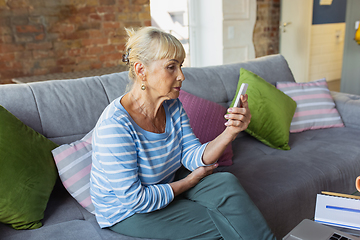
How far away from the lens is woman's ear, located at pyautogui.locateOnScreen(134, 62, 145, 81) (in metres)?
1.25

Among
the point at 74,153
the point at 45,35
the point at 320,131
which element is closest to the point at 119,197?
the point at 74,153

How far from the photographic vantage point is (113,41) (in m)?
3.45

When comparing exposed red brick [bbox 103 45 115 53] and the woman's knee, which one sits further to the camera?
exposed red brick [bbox 103 45 115 53]

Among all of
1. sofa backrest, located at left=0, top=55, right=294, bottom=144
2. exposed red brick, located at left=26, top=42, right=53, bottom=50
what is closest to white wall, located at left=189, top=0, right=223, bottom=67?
exposed red brick, located at left=26, top=42, right=53, bottom=50

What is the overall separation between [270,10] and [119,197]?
13.1ft

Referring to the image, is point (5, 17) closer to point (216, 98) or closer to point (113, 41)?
point (113, 41)

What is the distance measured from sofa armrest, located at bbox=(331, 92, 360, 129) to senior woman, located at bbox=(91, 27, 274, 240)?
1345mm

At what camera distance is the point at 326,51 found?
5875 millimetres

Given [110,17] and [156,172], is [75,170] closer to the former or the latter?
[156,172]

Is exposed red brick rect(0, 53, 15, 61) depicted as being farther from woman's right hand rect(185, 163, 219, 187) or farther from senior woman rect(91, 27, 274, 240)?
woman's right hand rect(185, 163, 219, 187)

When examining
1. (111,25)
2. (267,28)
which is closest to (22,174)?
(111,25)

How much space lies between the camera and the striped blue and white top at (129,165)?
3.68 feet

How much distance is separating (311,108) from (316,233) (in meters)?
1.39

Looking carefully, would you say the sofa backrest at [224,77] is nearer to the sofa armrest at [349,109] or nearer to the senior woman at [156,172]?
the sofa armrest at [349,109]
